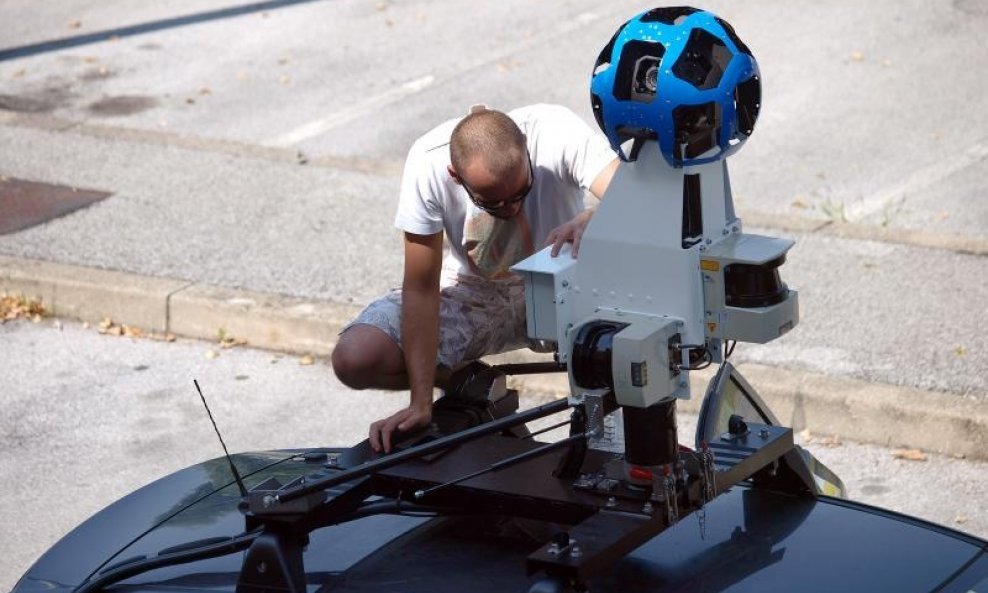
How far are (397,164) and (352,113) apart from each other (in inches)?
58.1

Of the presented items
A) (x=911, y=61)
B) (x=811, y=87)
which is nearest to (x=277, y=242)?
(x=811, y=87)

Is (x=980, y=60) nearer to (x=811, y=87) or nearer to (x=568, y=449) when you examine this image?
(x=811, y=87)

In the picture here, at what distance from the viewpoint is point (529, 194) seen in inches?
184

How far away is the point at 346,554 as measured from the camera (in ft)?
9.96

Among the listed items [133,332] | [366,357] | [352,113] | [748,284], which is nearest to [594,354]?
[748,284]

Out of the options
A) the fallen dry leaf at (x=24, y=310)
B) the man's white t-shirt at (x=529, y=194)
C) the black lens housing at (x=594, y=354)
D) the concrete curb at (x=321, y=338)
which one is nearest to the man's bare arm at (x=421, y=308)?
the man's white t-shirt at (x=529, y=194)

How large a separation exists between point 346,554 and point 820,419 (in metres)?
3.89

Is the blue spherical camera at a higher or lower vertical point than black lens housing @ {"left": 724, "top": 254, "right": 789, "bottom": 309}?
higher

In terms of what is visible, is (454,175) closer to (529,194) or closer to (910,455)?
(529,194)

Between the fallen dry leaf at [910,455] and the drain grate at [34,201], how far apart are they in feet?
16.8

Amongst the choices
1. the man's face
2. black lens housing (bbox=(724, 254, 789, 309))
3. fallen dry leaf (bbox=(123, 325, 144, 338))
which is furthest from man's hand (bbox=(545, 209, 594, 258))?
fallen dry leaf (bbox=(123, 325, 144, 338))

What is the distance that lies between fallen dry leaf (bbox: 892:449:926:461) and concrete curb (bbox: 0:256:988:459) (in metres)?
0.04

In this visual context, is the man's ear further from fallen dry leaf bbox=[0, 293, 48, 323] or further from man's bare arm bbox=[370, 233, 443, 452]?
fallen dry leaf bbox=[0, 293, 48, 323]

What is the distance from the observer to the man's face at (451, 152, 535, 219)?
4070mm
